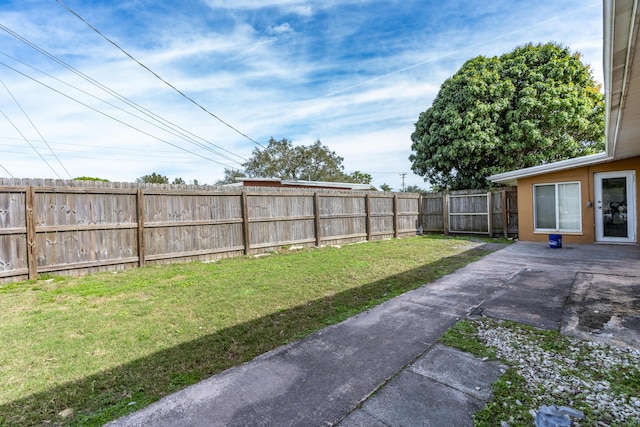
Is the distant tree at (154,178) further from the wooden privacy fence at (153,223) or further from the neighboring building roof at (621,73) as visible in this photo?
the neighboring building roof at (621,73)

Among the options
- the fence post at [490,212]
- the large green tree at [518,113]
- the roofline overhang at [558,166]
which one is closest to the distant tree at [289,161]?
the large green tree at [518,113]

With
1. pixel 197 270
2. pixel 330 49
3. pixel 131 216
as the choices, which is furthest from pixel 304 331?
pixel 330 49

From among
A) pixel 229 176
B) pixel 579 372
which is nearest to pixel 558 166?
pixel 579 372

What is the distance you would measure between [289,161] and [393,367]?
30.6m

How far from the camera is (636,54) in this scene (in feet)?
8.18

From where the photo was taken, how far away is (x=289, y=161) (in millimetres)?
31891

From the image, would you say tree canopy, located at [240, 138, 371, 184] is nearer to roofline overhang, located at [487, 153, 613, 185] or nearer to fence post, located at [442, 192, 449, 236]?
fence post, located at [442, 192, 449, 236]

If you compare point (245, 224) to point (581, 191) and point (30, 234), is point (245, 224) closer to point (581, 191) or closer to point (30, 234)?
point (30, 234)

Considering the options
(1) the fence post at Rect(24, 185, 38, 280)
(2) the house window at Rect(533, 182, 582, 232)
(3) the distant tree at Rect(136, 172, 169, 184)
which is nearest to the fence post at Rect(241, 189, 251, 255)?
(1) the fence post at Rect(24, 185, 38, 280)

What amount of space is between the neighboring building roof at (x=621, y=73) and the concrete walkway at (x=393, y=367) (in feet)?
7.98

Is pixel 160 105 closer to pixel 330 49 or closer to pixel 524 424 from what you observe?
pixel 330 49

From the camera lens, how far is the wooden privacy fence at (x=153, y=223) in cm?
520

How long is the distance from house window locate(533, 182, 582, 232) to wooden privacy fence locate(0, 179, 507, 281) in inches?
63.8

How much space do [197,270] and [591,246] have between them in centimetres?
1001
